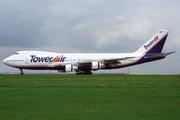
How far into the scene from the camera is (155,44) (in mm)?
45781

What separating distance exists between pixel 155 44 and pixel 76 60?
15234mm

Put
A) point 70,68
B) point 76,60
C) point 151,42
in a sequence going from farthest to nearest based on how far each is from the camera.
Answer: point 151,42 < point 76,60 < point 70,68

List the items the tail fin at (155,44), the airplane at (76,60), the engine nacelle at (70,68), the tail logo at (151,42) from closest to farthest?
the engine nacelle at (70,68) < the airplane at (76,60) < the tail fin at (155,44) < the tail logo at (151,42)

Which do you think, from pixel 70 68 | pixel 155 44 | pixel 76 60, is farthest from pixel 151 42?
pixel 70 68

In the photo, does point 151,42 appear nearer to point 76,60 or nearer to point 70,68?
point 76,60

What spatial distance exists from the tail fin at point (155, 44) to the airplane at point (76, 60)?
2.65ft

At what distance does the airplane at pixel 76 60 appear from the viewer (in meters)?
41.4

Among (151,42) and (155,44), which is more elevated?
(151,42)

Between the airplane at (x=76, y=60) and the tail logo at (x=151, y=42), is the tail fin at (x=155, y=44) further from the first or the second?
the airplane at (x=76, y=60)

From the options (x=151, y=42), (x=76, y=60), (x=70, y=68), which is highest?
(x=151, y=42)

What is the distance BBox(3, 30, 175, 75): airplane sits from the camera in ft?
136

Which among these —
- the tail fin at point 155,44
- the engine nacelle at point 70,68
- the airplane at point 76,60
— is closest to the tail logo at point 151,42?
the tail fin at point 155,44
